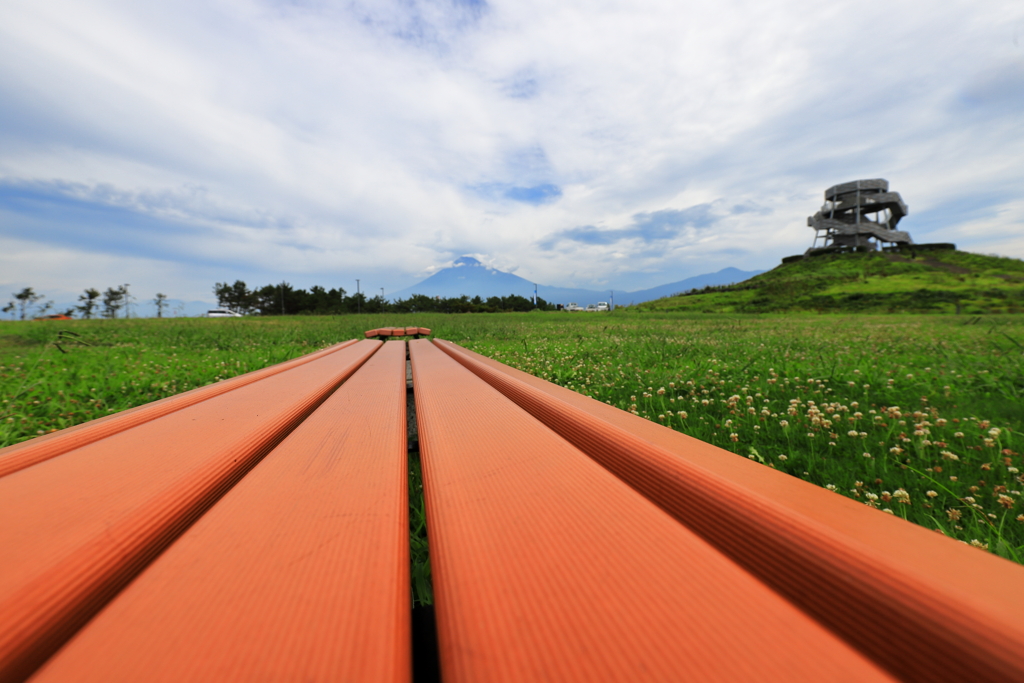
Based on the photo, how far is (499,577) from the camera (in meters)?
0.46

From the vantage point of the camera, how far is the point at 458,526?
580mm

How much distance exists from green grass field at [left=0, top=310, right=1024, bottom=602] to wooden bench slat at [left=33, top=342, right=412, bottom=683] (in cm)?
61

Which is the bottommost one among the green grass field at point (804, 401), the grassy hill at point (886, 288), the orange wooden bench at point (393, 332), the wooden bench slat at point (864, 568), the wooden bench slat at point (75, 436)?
the green grass field at point (804, 401)

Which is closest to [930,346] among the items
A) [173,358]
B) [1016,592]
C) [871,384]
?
[871,384]

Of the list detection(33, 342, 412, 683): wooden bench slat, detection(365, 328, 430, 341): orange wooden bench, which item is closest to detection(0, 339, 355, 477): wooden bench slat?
detection(33, 342, 412, 683): wooden bench slat

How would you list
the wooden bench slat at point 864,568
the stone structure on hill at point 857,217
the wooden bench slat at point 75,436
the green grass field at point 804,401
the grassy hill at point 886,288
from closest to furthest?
the wooden bench slat at point 864,568 → the wooden bench slat at point 75,436 → the green grass field at point 804,401 → the grassy hill at point 886,288 → the stone structure on hill at point 857,217

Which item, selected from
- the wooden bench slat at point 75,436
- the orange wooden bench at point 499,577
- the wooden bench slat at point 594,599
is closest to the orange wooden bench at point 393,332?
the wooden bench slat at point 75,436

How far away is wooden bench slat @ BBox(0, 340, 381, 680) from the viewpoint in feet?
1.36

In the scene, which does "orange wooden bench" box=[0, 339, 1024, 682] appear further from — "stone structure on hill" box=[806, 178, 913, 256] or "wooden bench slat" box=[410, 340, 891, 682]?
"stone structure on hill" box=[806, 178, 913, 256]

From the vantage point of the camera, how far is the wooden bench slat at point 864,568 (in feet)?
1.11

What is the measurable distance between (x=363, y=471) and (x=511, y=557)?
0.43 meters

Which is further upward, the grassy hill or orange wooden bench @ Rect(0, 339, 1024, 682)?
the grassy hill

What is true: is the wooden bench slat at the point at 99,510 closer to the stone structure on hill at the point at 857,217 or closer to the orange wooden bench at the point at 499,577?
the orange wooden bench at the point at 499,577

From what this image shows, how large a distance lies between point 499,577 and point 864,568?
14.8 inches
